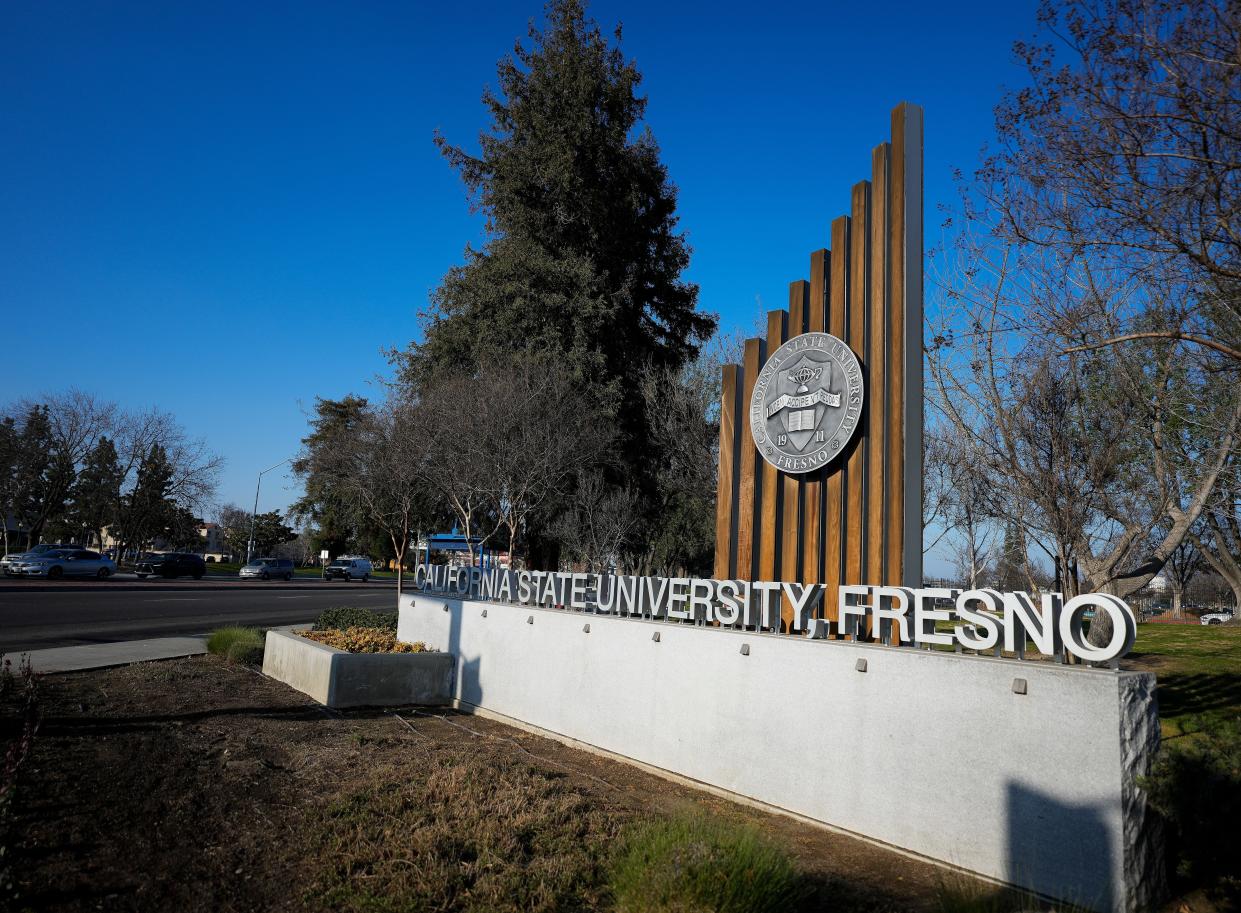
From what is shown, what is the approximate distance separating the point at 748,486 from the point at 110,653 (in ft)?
44.3

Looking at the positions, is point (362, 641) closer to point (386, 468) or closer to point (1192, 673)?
point (386, 468)

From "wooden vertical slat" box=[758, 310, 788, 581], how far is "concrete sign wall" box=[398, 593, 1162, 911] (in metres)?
0.98

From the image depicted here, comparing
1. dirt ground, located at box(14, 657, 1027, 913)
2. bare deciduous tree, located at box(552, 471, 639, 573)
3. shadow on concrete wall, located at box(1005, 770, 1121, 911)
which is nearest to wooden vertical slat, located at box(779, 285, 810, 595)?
dirt ground, located at box(14, 657, 1027, 913)

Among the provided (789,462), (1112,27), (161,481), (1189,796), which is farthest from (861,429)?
(161,481)

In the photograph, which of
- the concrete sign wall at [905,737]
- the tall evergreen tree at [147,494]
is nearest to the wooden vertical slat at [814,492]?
the concrete sign wall at [905,737]

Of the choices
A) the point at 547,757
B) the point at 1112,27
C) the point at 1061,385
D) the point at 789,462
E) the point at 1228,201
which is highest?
the point at 1112,27

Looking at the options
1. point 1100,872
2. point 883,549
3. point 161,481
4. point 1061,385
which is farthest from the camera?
point 161,481

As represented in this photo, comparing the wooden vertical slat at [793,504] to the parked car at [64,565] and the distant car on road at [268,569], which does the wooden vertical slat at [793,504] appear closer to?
the parked car at [64,565]

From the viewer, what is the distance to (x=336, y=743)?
9617 millimetres

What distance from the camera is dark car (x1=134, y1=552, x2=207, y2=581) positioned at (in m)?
45.9

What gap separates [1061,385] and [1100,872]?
898cm

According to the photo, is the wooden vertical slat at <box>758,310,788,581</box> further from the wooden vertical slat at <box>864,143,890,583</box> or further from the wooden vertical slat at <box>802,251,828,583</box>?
the wooden vertical slat at <box>864,143,890,583</box>

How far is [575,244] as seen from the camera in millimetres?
25297

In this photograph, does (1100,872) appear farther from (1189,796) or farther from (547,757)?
(547,757)
